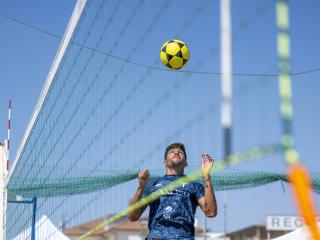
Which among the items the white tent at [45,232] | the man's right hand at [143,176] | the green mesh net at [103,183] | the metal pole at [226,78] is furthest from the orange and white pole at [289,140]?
the white tent at [45,232]

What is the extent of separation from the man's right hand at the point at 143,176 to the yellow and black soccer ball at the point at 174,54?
228cm

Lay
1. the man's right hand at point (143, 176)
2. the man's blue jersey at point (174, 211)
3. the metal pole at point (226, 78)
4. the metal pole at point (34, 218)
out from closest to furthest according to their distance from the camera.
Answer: the metal pole at point (226, 78) → the man's right hand at point (143, 176) → the man's blue jersey at point (174, 211) → the metal pole at point (34, 218)

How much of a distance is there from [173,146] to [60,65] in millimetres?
2419

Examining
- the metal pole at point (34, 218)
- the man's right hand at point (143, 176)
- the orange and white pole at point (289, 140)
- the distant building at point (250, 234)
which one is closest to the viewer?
the orange and white pole at point (289, 140)

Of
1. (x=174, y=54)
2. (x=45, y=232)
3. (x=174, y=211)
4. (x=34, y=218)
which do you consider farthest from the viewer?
(x=34, y=218)

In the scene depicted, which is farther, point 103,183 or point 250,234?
point 250,234

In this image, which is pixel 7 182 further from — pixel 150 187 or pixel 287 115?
pixel 287 115

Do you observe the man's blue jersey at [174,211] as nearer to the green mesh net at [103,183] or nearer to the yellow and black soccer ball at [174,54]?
the yellow and black soccer ball at [174,54]

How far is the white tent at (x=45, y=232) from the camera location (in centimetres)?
795

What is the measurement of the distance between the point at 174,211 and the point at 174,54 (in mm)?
2319

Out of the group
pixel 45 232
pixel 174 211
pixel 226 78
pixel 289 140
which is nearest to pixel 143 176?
Result: pixel 174 211

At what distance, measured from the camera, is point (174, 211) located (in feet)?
15.3

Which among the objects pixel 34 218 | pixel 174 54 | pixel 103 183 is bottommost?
pixel 34 218

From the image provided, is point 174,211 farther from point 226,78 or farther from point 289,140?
point 289,140
